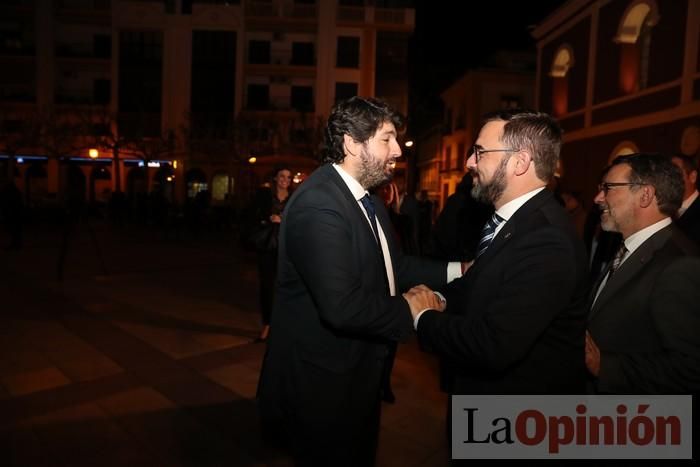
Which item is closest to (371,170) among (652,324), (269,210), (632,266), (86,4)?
(632,266)

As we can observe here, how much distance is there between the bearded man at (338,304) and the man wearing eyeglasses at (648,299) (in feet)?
2.34

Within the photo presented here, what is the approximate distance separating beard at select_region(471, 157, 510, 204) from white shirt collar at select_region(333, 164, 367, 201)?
469mm

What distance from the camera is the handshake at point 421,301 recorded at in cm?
196

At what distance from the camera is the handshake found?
196 cm

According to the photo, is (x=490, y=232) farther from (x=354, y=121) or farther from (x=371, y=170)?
(x=354, y=121)

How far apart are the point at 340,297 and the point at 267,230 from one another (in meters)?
3.29

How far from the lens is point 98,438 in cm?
340

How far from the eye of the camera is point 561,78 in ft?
56.9

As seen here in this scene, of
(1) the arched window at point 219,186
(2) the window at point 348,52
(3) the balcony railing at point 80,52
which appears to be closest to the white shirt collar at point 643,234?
(2) the window at point 348,52

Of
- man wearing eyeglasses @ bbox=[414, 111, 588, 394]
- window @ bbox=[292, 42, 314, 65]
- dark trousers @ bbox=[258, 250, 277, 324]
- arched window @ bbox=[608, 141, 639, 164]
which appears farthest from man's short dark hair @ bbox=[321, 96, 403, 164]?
window @ bbox=[292, 42, 314, 65]

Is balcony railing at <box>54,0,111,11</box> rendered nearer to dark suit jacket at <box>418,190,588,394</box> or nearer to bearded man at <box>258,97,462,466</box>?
bearded man at <box>258,97,462,466</box>

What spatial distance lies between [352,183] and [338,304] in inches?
22.8

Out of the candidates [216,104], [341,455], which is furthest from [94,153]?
[341,455]

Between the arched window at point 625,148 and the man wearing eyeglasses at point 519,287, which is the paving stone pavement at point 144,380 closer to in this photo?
the man wearing eyeglasses at point 519,287
